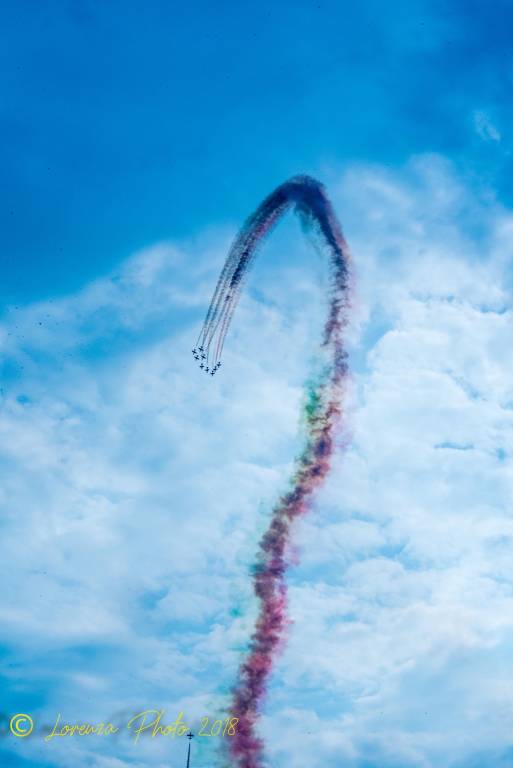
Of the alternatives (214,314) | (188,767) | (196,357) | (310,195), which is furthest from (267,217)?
(188,767)

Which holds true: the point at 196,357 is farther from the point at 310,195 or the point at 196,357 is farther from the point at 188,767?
the point at 188,767

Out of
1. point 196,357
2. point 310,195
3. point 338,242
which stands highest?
point 310,195

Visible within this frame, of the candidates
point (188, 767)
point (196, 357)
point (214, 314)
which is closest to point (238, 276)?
point (214, 314)

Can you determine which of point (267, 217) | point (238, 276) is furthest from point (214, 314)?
point (267, 217)

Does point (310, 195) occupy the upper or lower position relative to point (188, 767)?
upper

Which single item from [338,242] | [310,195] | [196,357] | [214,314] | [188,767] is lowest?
[188,767]

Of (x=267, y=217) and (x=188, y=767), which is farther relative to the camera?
(x=188, y=767)

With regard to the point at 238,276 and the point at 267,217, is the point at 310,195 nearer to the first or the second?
the point at 267,217

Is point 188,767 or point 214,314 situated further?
point 188,767

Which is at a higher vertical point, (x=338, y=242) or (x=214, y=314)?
(x=338, y=242)
